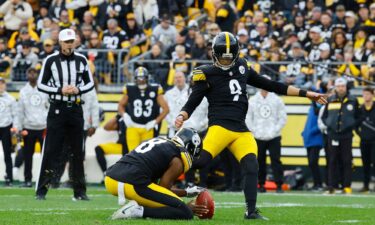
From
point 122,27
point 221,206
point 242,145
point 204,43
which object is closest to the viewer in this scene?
point 242,145

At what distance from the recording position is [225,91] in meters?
10.6

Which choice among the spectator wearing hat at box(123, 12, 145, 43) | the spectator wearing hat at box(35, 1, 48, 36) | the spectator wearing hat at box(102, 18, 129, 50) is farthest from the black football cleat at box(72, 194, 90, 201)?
the spectator wearing hat at box(35, 1, 48, 36)

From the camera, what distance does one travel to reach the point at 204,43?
835 inches

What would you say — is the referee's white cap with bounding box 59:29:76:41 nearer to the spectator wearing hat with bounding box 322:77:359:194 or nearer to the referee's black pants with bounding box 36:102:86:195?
the referee's black pants with bounding box 36:102:86:195

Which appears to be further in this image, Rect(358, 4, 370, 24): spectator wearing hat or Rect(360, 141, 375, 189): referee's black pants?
Rect(358, 4, 370, 24): spectator wearing hat

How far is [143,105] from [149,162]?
749 cm

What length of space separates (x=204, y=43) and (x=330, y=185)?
514cm

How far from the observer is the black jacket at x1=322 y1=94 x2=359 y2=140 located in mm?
17375

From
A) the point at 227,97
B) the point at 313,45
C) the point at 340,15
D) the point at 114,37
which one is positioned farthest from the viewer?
the point at 114,37

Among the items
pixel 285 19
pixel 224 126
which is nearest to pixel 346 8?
pixel 285 19

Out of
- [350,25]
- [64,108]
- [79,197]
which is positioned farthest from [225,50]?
[350,25]

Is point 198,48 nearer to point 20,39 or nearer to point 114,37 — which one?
point 114,37

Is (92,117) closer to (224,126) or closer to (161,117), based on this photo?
(161,117)

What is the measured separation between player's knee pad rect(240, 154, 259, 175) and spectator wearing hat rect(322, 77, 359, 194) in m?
7.07
